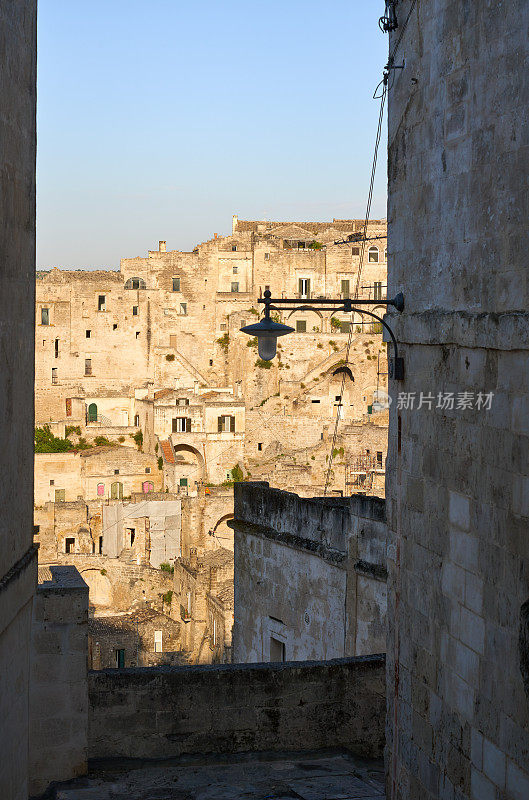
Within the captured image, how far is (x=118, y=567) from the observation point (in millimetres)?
36219

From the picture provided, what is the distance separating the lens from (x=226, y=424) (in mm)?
49594

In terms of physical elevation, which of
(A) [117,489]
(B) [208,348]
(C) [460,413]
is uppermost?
(B) [208,348]

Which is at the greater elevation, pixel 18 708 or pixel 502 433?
pixel 502 433

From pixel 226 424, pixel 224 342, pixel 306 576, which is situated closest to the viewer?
pixel 306 576

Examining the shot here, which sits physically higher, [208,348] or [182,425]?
[208,348]

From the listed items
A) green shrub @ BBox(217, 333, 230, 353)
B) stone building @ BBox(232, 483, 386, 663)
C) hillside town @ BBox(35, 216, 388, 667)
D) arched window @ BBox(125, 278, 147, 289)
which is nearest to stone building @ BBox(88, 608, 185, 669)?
hillside town @ BBox(35, 216, 388, 667)

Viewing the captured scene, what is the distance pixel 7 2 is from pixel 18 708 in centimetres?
414

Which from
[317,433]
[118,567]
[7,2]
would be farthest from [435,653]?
[317,433]

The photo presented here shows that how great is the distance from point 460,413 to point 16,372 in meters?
2.64

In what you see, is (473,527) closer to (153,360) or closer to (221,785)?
(221,785)

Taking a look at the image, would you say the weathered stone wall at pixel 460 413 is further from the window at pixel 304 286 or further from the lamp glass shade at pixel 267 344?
the window at pixel 304 286

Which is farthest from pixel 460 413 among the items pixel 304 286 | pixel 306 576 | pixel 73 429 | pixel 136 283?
pixel 136 283

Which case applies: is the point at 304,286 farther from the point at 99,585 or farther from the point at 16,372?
the point at 16,372

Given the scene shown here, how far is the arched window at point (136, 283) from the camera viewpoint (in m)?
59.0
